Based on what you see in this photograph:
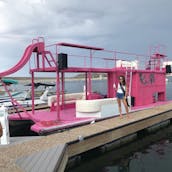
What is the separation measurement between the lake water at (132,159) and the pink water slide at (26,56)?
428 cm

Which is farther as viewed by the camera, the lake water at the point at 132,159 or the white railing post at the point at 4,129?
the lake water at the point at 132,159

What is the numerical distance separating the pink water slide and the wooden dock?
325 cm

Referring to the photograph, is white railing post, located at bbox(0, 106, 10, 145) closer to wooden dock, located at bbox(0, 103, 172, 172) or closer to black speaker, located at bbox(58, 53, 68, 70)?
wooden dock, located at bbox(0, 103, 172, 172)

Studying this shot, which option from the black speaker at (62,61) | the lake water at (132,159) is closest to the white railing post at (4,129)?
the lake water at (132,159)

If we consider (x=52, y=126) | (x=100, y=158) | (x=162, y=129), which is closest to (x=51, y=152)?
(x=52, y=126)

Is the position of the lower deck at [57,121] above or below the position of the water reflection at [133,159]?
above

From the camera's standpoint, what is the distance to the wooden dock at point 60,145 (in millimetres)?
5672

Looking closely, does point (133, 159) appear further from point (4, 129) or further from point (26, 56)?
point (26, 56)

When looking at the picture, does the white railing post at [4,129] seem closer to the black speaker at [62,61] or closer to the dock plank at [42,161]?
the dock plank at [42,161]

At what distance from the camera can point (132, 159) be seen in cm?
938

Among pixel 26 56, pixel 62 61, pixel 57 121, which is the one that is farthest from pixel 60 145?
pixel 26 56

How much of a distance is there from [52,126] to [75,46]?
13.3 feet

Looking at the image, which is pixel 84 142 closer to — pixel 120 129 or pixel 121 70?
pixel 120 129

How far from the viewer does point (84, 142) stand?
804cm
